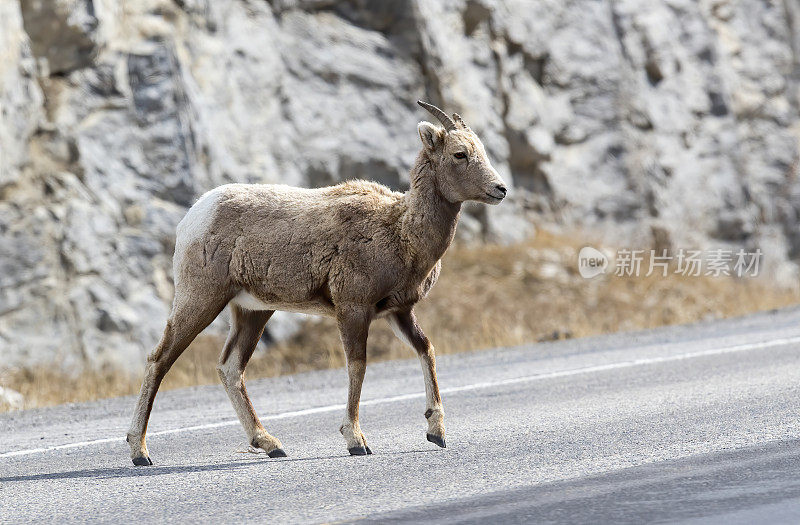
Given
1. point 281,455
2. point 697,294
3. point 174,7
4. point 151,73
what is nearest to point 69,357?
point 151,73

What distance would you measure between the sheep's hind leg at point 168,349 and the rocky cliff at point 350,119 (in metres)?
7.60

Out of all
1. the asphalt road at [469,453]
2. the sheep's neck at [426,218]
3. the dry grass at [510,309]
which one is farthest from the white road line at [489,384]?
the dry grass at [510,309]

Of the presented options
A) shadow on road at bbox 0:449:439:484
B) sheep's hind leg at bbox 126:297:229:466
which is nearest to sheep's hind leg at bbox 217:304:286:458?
shadow on road at bbox 0:449:439:484

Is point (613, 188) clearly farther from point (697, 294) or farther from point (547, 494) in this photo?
point (547, 494)

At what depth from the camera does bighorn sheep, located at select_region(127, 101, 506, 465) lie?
643 centimetres

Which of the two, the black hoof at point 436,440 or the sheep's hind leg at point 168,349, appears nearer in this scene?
the black hoof at point 436,440

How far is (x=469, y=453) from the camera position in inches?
247

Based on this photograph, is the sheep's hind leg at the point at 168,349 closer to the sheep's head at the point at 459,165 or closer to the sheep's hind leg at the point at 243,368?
the sheep's hind leg at the point at 243,368

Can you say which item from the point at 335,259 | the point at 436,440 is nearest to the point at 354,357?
the point at 335,259

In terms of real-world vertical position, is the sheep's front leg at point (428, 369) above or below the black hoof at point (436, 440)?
above

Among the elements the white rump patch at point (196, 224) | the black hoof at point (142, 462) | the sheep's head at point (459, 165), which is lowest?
the black hoof at point (142, 462)

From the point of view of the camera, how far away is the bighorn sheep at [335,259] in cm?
643

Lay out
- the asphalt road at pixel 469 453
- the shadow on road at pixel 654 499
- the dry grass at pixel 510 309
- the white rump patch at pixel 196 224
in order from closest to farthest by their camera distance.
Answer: the shadow on road at pixel 654 499
the asphalt road at pixel 469 453
the white rump patch at pixel 196 224
the dry grass at pixel 510 309

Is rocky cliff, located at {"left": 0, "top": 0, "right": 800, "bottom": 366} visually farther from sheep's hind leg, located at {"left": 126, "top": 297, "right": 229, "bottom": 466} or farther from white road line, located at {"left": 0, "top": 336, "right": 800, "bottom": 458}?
sheep's hind leg, located at {"left": 126, "top": 297, "right": 229, "bottom": 466}
